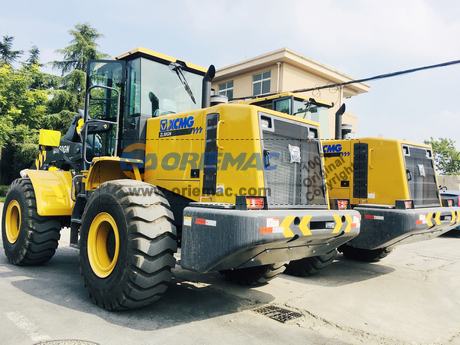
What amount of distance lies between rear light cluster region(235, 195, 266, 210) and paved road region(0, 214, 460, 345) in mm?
1282

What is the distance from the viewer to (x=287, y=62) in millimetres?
22484

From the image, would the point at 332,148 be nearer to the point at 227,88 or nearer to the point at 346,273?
the point at 346,273

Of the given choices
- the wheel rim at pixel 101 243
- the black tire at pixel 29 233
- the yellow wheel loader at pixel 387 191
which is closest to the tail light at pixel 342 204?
the yellow wheel loader at pixel 387 191

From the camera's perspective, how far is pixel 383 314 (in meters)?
4.63

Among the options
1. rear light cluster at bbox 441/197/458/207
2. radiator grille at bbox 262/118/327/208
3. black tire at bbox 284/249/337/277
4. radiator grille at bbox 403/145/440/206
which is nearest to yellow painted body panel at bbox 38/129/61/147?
radiator grille at bbox 262/118/327/208

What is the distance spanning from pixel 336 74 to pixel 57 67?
2239 cm

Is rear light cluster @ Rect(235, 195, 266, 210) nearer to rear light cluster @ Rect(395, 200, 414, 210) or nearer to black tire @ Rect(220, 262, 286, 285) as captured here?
black tire @ Rect(220, 262, 286, 285)

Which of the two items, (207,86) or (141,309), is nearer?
(141,309)

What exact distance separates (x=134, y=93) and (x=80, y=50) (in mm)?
28023

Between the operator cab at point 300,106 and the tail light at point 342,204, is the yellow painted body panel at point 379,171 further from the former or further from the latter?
the tail light at point 342,204

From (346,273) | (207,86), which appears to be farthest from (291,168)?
(346,273)

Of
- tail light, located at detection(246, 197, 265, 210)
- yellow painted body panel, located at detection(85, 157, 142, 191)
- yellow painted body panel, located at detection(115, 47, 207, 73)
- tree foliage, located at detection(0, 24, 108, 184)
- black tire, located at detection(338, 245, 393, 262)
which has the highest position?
tree foliage, located at detection(0, 24, 108, 184)

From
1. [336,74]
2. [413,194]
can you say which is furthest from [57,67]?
[413,194]

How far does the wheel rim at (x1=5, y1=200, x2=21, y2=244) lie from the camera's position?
6.44m
